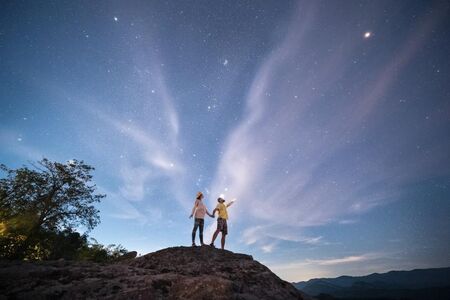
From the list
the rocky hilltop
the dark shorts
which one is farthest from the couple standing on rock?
the rocky hilltop

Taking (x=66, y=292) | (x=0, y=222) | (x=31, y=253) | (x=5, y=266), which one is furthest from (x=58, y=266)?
(x=31, y=253)

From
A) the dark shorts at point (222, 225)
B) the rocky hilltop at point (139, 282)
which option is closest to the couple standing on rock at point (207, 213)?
the dark shorts at point (222, 225)

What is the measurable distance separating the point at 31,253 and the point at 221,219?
37.6m

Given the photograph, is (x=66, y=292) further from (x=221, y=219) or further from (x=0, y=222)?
(x=0, y=222)

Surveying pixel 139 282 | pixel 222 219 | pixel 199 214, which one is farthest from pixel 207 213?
pixel 139 282

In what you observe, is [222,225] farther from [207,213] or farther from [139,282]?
[139,282]

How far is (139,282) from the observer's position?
5.63 metres

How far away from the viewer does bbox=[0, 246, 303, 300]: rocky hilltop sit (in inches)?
198

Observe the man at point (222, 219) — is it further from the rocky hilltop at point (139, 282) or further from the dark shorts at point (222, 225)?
the rocky hilltop at point (139, 282)

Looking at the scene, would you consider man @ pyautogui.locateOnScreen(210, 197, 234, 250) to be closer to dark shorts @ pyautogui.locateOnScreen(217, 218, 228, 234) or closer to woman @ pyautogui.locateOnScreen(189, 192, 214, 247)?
dark shorts @ pyautogui.locateOnScreen(217, 218, 228, 234)

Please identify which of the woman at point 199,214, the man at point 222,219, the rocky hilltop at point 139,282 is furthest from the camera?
the man at point 222,219

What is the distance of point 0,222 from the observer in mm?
26438

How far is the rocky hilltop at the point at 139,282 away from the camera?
5027mm

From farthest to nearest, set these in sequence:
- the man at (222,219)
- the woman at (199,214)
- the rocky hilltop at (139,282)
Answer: the man at (222,219), the woman at (199,214), the rocky hilltop at (139,282)
